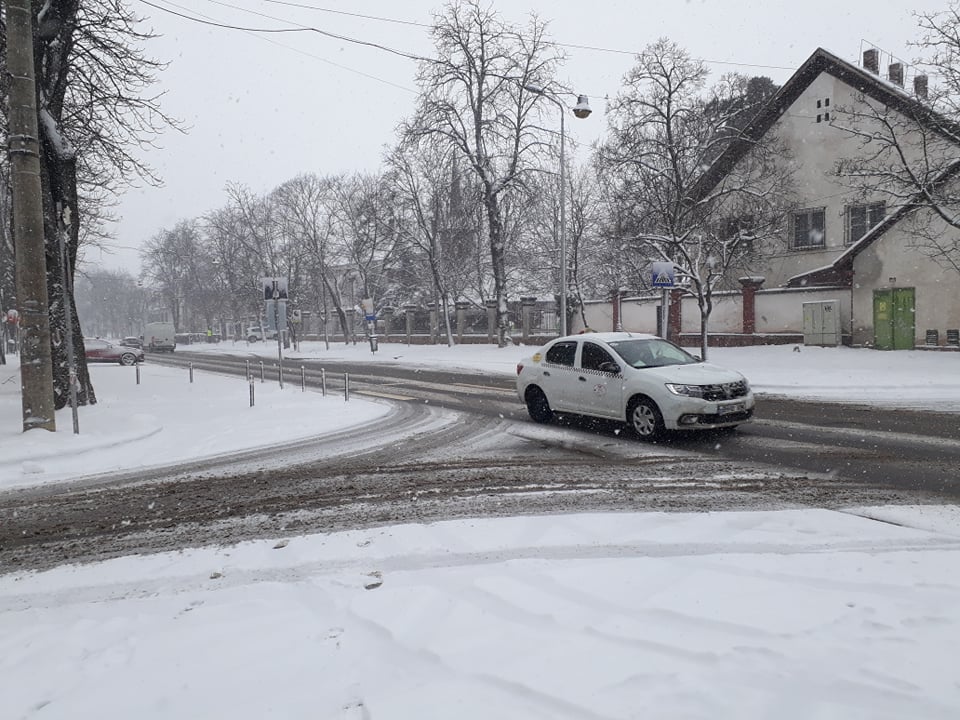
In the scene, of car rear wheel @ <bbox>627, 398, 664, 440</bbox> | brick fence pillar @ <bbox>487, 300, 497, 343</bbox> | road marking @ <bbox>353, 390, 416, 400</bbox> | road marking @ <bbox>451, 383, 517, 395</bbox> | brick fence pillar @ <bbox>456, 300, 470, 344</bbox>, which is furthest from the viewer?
brick fence pillar @ <bbox>456, 300, 470, 344</bbox>

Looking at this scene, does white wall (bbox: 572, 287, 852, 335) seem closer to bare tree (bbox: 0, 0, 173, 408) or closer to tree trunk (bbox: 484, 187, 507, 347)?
tree trunk (bbox: 484, 187, 507, 347)

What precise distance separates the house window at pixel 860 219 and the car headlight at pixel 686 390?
23.9 metres

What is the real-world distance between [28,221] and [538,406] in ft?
28.0

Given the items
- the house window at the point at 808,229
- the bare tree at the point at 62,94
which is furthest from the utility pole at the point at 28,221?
the house window at the point at 808,229

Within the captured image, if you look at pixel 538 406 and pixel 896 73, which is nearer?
pixel 538 406

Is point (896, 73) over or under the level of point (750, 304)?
over

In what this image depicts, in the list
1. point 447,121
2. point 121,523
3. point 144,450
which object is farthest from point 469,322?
point 121,523

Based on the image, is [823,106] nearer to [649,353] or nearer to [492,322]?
[492,322]

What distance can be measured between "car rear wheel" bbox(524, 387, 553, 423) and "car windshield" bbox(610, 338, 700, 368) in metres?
1.74

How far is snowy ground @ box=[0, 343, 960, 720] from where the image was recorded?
2.82 m

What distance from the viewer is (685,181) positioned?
25.0 metres

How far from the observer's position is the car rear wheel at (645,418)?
29.6 ft

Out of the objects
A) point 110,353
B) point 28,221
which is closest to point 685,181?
point 28,221

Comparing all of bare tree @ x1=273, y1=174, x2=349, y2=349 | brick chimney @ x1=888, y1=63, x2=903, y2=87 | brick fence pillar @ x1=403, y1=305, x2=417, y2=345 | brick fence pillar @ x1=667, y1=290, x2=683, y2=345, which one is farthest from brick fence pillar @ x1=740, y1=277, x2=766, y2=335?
bare tree @ x1=273, y1=174, x2=349, y2=349
